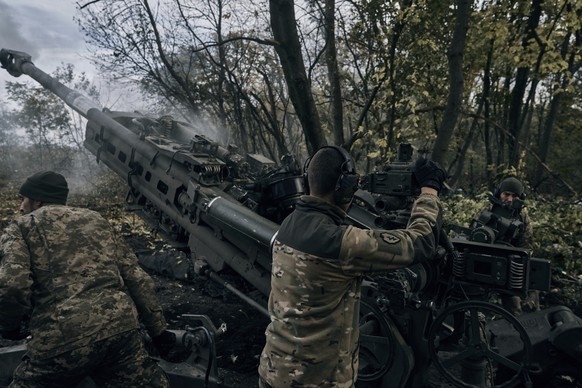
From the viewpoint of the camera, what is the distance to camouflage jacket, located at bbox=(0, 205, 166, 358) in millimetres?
2660

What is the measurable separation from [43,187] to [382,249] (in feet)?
7.74

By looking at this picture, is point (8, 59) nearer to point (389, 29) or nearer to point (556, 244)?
point (389, 29)

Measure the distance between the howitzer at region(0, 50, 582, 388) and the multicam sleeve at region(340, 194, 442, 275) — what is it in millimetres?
894

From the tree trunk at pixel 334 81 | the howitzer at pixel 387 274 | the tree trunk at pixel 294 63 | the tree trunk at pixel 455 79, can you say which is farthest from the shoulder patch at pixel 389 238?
the tree trunk at pixel 334 81

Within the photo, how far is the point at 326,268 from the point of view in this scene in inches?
84.6

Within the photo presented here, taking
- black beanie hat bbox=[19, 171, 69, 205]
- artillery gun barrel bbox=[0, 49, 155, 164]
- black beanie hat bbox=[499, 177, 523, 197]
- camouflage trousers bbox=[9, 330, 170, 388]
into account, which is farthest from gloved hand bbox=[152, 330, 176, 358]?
black beanie hat bbox=[499, 177, 523, 197]

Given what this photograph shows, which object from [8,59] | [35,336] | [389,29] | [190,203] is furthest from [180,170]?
[8,59]

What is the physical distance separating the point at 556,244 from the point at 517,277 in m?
5.02

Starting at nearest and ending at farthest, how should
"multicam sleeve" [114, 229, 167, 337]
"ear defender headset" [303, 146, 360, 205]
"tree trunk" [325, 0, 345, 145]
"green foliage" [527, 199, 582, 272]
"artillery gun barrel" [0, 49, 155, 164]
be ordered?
→ "ear defender headset" [303, 146, 360, 205]
"multicam sleeve" [114, 229, 167, 337]
"artillery gun barrel" [0, 49, 155, 164]
"green foliage" [527, 199, 582, 272]
"tree trunk" [325, 0, 345, 145]

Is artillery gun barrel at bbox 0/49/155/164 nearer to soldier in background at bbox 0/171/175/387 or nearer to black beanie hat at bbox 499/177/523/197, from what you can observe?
soldier in background at bbox 0/171/175/387

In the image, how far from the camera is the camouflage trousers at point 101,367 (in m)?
2.67

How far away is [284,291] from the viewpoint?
91.0 inches

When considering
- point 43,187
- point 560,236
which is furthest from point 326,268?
point 560,236

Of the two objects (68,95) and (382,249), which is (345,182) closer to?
(382,249)
